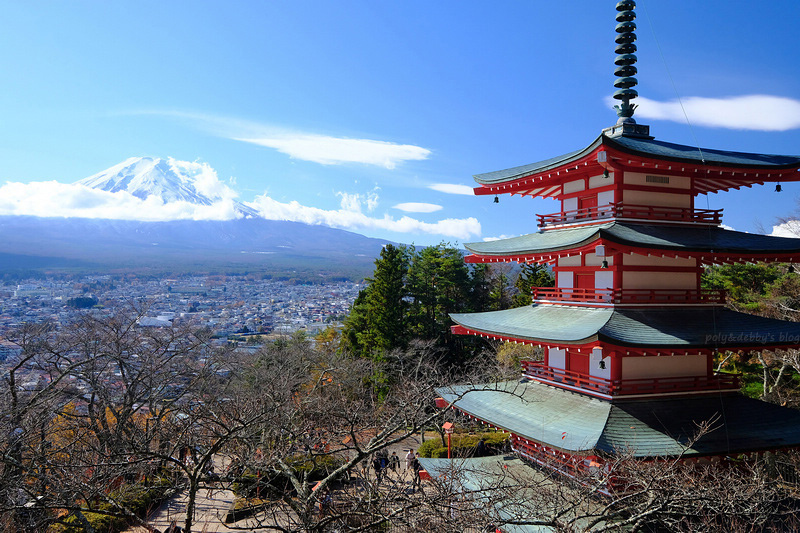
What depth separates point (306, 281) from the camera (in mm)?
124875

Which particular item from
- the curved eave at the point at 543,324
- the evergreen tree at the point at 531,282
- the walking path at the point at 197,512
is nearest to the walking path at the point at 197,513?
the walking path at the point at 197,512

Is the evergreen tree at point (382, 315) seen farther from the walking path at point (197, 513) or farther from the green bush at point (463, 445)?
the walking path at point (197, 513)

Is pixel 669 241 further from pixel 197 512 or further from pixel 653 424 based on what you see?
pixel 197 512

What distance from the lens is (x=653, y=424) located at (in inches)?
383

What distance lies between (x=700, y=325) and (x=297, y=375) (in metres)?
16.8

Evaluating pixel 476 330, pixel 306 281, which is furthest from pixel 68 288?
pixel 476 330

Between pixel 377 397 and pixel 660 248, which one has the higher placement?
pixel 660 248

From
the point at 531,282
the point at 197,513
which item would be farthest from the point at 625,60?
the point at 531,282

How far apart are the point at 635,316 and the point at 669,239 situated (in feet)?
5.71

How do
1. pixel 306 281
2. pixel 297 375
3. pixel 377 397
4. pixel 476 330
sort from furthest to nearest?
pixel 306 281 < pixel 377 397 < pixel 297 375 < pixel 476 330

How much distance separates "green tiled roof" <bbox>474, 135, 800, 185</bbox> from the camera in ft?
33.2

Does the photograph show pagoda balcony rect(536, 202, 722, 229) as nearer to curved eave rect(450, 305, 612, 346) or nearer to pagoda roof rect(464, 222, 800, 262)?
pagoda roof rect(464, 222, 800, 262)

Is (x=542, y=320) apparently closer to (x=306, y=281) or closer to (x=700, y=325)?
(x=700, y=325)

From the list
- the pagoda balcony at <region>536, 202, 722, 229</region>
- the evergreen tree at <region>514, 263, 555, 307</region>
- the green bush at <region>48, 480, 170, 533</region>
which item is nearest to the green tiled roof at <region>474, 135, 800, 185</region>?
the pagoda balcony at <region>536, 202, 722, 229</region>
